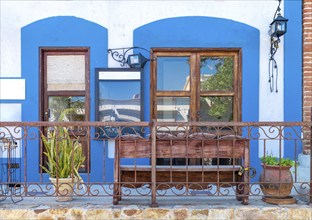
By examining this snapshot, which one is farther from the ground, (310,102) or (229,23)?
(229,23)

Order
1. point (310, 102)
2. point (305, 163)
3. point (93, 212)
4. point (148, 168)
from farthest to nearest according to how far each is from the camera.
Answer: point (310, 102)
point (305, 163)
point (148, 168)
point (93, 212)

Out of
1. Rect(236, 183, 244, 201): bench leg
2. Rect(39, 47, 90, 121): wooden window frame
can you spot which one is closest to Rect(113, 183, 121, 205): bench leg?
Rect(236, 183, 244, 201): bench leg


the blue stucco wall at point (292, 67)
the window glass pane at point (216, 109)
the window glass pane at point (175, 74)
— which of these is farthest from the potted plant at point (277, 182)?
the window glass pane at point (175, 74)

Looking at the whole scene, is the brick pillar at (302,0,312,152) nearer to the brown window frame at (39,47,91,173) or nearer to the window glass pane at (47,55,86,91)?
the brown window frame at (39,47,91,173)

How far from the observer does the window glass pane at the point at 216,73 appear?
634cm

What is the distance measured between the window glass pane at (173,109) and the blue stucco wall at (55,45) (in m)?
1.14

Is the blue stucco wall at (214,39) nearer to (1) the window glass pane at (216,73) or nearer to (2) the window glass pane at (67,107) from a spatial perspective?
(1) the window glass pane at (216,73)

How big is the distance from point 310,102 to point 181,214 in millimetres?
3146

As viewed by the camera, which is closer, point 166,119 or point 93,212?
point 93,212

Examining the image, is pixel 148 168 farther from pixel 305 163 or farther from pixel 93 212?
pixel 305 163

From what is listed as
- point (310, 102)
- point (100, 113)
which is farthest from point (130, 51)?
point (310, 102)

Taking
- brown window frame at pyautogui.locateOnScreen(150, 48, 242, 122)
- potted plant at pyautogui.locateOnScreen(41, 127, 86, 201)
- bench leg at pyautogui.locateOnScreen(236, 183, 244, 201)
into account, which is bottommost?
bench leg at pyautogui.locateOnScreen(236, 183, 244, 201)

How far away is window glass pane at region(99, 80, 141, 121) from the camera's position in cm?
614

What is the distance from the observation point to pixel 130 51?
6184 mm
